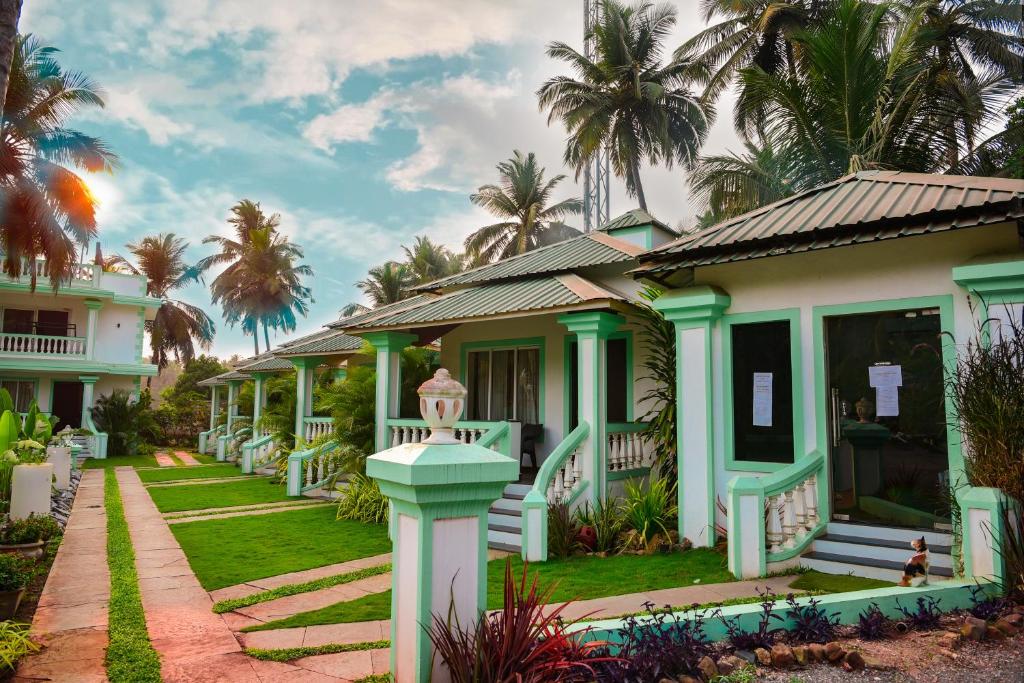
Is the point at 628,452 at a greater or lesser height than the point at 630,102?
lesser

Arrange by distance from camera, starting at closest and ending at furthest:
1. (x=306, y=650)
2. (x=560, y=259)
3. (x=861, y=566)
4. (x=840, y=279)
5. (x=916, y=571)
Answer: (x=306, y=650) < (x=916, y=571) < (x=861, y=566) < (x=840, y=279) < (x=560, y=259)

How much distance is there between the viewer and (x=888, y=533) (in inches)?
264

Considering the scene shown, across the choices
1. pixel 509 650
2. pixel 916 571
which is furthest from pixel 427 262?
pixel 509 650

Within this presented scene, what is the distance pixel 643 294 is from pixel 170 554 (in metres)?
7.35

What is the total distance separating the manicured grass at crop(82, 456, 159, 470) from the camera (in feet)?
66.4

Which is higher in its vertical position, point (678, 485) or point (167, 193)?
point (167, 193)

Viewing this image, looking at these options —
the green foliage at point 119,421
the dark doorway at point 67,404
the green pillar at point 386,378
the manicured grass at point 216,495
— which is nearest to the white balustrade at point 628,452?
the green pillar at point 386,378

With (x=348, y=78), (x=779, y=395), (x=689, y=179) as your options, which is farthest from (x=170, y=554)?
(x=689, y=179)

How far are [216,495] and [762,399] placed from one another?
11.5 m

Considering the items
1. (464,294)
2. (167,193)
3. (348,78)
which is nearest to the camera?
(464,294)

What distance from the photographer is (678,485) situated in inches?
313

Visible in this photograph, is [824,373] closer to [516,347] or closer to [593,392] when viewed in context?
[593,392]

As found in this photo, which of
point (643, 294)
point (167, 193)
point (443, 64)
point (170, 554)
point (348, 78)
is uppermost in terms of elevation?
point (443, 64)

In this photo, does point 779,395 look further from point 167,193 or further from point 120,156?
point 120,156
